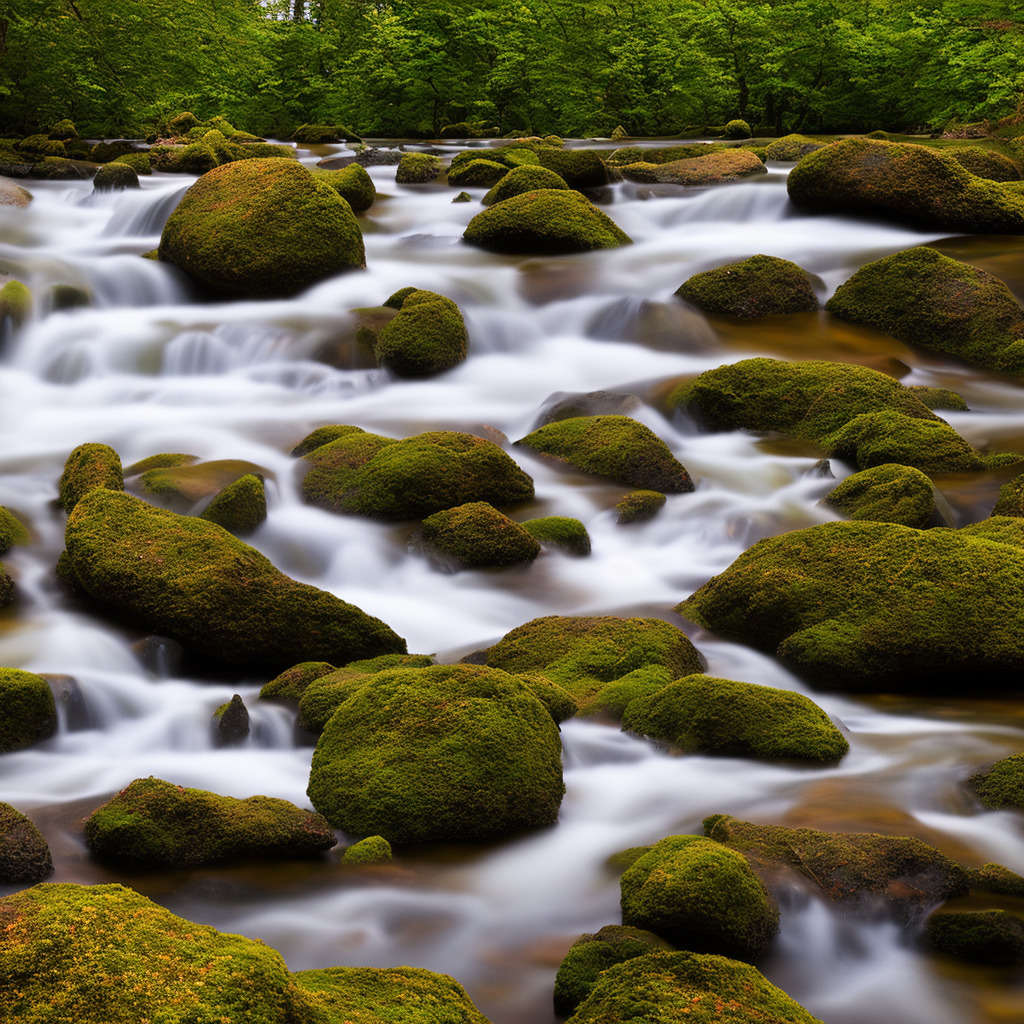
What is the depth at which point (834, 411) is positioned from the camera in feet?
31.4

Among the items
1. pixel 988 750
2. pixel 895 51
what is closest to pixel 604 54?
pixel 895 51

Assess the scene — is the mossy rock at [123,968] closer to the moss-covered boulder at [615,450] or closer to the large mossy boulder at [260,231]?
the moss-covered boulder at [615,450]

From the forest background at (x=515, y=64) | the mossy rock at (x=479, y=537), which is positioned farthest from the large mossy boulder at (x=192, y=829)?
the forest background at (x=515, y=64)

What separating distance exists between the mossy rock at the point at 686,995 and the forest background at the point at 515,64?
70.4 feet

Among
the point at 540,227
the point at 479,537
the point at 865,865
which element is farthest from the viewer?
the point at 540,227

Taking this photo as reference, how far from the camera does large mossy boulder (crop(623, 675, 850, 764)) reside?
15.9 ft

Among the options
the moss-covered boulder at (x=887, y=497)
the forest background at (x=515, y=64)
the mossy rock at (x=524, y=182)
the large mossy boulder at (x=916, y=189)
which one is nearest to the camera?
the moss-covered boulder at (x=887, y=497)

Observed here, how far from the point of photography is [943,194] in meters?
14.1

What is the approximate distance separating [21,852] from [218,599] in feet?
7.35

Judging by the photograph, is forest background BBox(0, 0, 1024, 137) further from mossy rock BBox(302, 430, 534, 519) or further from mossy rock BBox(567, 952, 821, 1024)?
mossy rock BBox(567, 952, 821, 1024)

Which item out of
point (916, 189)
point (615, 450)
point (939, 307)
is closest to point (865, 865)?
point (615, 450)

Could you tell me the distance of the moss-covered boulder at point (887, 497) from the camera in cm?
712

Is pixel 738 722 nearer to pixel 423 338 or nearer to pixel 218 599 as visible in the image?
pixel 218 599

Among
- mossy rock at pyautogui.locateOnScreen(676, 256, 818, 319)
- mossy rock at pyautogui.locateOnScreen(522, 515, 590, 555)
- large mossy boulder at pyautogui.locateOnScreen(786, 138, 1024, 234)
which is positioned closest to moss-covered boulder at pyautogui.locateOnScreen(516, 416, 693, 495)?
mossy rock at pyautogui.locateOnScreen(522, 515, 590, 555)
